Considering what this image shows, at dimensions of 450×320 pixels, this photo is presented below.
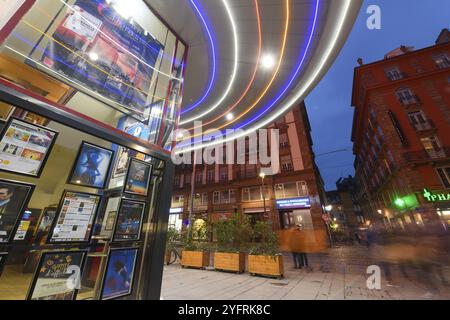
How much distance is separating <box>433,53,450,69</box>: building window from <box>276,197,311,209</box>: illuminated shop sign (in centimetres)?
2132

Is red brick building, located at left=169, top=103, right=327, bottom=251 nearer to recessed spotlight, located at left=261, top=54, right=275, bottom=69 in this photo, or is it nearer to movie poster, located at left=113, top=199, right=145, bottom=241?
recessed spotlight, located at left=261, top=54, right=275, bottom=69

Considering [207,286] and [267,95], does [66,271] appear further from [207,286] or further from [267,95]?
[267,95]

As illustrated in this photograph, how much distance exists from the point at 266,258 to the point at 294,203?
1317cm

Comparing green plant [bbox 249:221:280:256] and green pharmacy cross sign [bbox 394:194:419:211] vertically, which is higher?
green pharmacy cross sign [bbox 394:194:419:211]

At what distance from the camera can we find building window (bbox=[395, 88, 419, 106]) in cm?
2050

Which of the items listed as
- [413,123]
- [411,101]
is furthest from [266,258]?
[411,101]

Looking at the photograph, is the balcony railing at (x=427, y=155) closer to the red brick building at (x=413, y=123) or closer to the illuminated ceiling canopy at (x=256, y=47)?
the red brick building at (x=413, y=123)

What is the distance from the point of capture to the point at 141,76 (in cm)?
275

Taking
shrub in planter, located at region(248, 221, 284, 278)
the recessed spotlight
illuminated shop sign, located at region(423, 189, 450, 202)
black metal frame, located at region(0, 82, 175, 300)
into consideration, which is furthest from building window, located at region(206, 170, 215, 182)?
black metal frame, located at region(0, 82, 175, 300)

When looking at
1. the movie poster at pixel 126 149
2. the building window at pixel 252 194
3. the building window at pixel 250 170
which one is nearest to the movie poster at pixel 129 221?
the movie poster at pixel 126 149

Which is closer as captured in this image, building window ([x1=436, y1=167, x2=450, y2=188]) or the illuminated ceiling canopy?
the illuminated ceiling canopy

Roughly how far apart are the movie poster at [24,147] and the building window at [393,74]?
1237 inches

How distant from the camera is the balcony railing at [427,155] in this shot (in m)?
17.5
